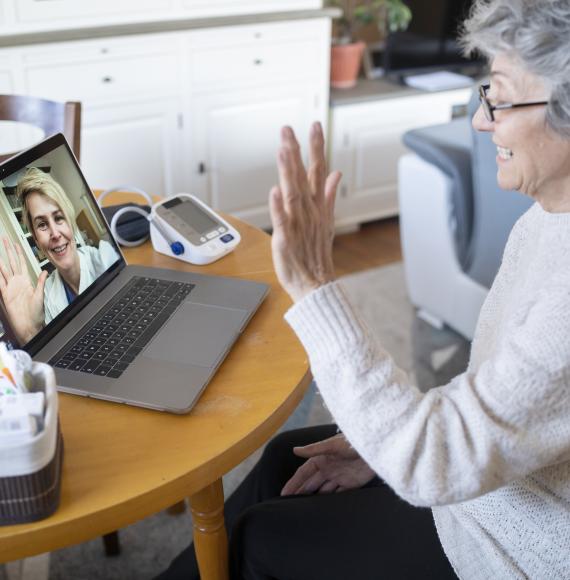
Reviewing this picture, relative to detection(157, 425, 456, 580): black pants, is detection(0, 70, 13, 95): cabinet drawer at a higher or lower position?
higher

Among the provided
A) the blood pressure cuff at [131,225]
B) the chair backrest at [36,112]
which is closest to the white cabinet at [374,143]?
the chair backrest at [36,112]

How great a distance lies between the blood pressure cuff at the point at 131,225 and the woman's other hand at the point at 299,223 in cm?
58

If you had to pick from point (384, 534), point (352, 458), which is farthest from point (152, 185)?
point (384, 534)

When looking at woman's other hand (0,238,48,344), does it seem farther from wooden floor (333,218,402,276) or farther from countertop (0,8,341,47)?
wooden floor (333,218,402,276)

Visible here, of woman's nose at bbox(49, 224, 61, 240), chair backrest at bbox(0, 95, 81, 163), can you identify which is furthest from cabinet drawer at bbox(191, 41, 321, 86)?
woman's nose at bbox(49, 224, 61, 240)

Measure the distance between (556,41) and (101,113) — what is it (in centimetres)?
209

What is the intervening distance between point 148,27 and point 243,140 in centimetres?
59

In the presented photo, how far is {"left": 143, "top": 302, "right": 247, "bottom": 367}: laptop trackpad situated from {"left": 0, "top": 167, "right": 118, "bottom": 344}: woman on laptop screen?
158 millimetres

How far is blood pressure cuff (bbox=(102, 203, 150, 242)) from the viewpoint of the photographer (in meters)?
1.44

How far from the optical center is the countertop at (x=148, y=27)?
246cm

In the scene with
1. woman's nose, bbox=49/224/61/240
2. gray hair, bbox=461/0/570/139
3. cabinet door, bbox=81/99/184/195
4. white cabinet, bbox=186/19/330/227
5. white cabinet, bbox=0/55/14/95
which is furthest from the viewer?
white cabinet, bbox=186/19/330/227

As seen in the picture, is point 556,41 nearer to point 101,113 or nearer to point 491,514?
point 491,514

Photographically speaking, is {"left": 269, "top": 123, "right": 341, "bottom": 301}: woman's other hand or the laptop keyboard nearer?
{"left": 269, "top": 123, "right": 341, "bottom": 301}: woman's other hand

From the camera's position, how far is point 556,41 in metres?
0.88
